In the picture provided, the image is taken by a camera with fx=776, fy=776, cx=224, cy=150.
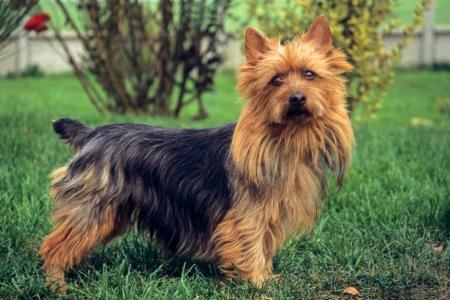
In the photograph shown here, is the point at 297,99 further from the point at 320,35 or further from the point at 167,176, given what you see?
the point at 167,176

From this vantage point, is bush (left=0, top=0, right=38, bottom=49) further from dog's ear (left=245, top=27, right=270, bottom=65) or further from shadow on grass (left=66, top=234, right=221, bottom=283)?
dog's ear (left=245, top=27, right=270, bottom=65)

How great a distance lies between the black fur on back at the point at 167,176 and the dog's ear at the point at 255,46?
0.47 meters

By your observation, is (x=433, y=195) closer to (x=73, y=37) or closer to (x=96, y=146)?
(x=96, y=146)

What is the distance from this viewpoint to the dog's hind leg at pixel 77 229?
14.1 feet

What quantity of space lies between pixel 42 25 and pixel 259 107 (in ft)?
14.7

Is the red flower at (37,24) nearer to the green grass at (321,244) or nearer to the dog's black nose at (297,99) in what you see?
the green grass at (321,244)

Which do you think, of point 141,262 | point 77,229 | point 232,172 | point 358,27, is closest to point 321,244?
point 232,172

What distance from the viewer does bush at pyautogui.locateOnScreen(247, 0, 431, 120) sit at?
8.36 metres

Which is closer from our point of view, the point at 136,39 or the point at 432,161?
the point at 432,161

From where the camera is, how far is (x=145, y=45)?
1008 cm

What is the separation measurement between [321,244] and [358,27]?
12.8ft

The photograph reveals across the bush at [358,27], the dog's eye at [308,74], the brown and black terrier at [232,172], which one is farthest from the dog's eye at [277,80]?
the bush at [358,27]

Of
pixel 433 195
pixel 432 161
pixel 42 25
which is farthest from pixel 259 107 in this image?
pixel 42 25

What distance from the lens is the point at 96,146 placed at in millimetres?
4402
